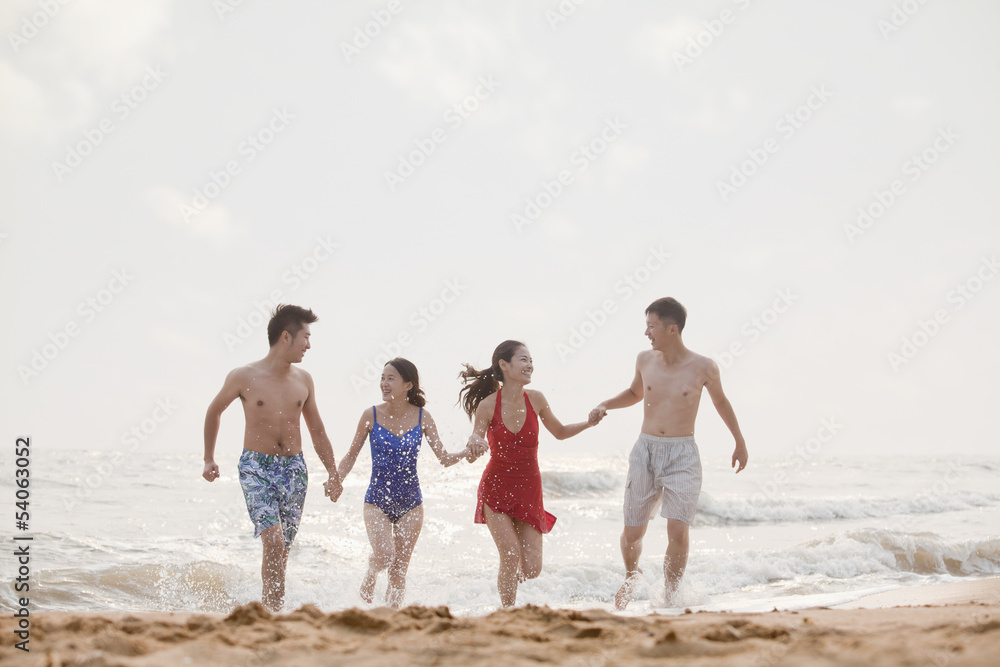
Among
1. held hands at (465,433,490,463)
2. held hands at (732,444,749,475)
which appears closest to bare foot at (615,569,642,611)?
held hands at (732,444,749,475)

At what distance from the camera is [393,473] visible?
236 inches

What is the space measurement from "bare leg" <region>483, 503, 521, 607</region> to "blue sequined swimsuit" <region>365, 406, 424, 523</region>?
0.67 m

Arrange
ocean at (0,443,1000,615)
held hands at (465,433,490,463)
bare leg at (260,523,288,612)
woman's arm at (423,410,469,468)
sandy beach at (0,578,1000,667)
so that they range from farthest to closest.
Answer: ocean at (0,443,1000,615), woman's arm at (423,410,469,468), held hands at (465,433,490,463), bare leg at (260,523,288,612), sandy beach at (0,578,1000,667)

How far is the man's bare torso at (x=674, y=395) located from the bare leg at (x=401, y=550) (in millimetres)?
2041

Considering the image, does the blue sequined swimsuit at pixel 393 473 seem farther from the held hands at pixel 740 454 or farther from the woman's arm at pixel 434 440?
the held hands at pixel 740 454

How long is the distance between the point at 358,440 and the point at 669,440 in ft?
8.27

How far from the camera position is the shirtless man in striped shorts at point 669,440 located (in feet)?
19.7

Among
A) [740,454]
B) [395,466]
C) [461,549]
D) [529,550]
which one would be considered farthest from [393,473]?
[461,549]

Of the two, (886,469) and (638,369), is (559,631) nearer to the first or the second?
(638,369)

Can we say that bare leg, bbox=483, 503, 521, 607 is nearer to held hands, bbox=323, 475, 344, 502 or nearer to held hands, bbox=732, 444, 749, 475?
held hands, bbox=323, 475, 344, 502

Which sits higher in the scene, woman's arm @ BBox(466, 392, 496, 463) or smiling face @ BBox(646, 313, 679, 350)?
smiling face @ BBox(646, 313, 679, 350)

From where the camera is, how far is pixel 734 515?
1758 cm

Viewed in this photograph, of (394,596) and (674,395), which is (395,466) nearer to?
(394,596)

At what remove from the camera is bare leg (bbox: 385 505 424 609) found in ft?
19.2
